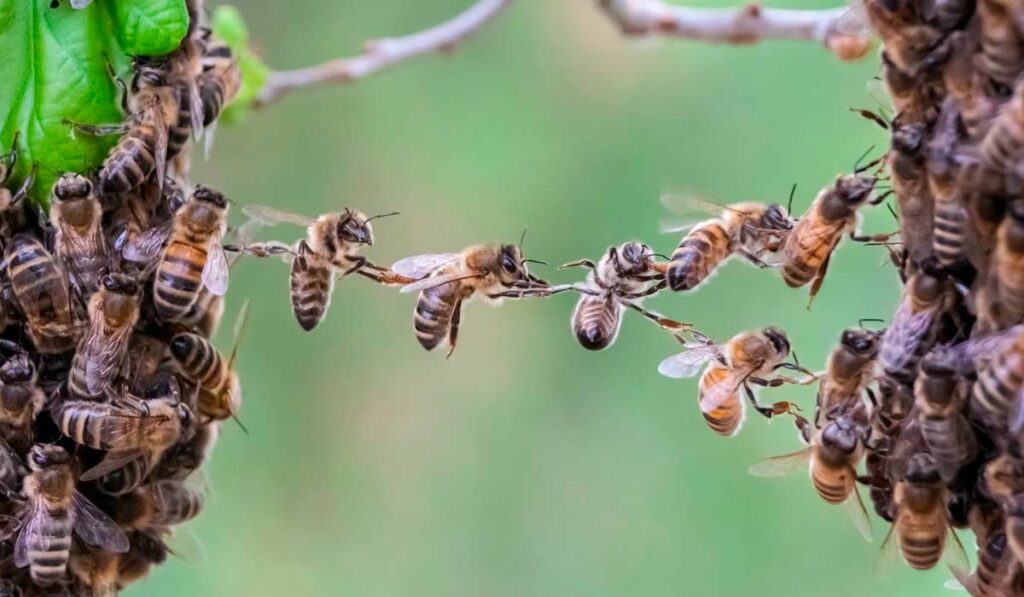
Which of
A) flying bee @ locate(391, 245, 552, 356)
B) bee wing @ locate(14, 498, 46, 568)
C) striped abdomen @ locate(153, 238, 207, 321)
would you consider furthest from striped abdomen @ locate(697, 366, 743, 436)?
bee wing @ locate(14, 498, 46, 568)

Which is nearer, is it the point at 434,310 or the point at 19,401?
the point at 19,401

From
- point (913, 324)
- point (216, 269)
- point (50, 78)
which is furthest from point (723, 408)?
point (50, 78)

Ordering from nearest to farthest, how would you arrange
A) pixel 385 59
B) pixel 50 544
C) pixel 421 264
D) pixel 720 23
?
1. pixel 50 544
2. pixel 421 264
3. pixel 720 23
4. pixel 385 59

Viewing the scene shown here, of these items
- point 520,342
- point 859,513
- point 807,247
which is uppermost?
point 807,247

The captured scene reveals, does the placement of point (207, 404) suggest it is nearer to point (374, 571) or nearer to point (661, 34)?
point (661, 34)

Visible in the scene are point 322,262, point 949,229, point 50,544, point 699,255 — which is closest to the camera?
point 949,229

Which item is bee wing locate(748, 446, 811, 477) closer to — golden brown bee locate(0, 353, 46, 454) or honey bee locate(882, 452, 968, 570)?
honey bee locate(882, 452, 968, 570)

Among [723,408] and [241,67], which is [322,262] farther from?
[241,67]
